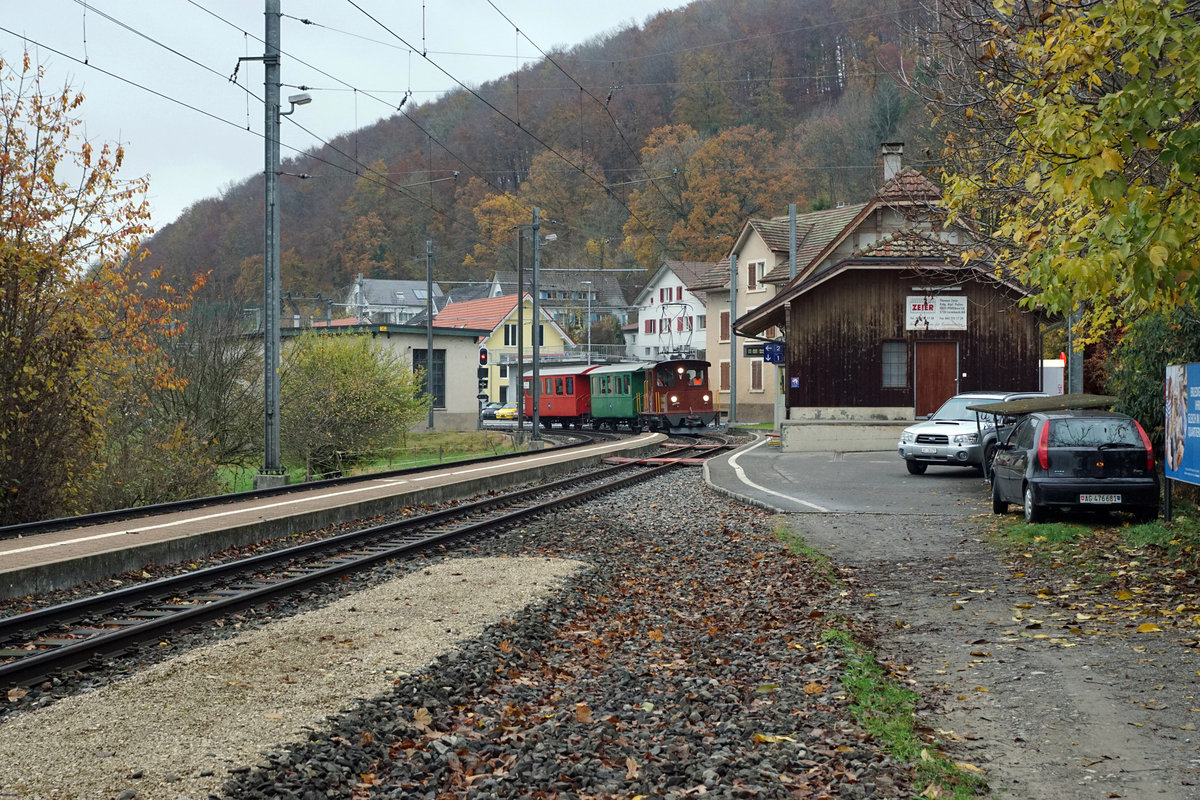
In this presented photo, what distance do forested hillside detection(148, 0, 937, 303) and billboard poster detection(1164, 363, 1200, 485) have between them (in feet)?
199

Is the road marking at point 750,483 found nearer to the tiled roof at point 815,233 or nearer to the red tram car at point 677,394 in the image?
the red tram car at point 677,394

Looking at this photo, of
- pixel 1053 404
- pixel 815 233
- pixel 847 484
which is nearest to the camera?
pixel 1053 404

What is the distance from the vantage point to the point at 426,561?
1352cm

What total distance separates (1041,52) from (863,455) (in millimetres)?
22770

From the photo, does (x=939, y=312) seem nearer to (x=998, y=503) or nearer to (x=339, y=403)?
(x=339, y=403)

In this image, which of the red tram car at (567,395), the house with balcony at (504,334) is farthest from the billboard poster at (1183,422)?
the house with balcony at (504,334)

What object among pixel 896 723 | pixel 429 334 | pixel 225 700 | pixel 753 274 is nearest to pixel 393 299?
pixel 753 274

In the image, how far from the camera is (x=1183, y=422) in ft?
41.7

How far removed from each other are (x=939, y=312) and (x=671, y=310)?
2122 inches

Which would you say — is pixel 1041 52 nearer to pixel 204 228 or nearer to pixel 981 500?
pixel 981 500

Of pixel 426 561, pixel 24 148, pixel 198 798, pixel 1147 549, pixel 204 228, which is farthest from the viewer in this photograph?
pixel 204 228

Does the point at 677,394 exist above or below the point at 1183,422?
above

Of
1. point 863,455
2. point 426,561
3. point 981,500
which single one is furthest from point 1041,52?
point 863,455

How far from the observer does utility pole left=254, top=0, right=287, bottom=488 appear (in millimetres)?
20703
